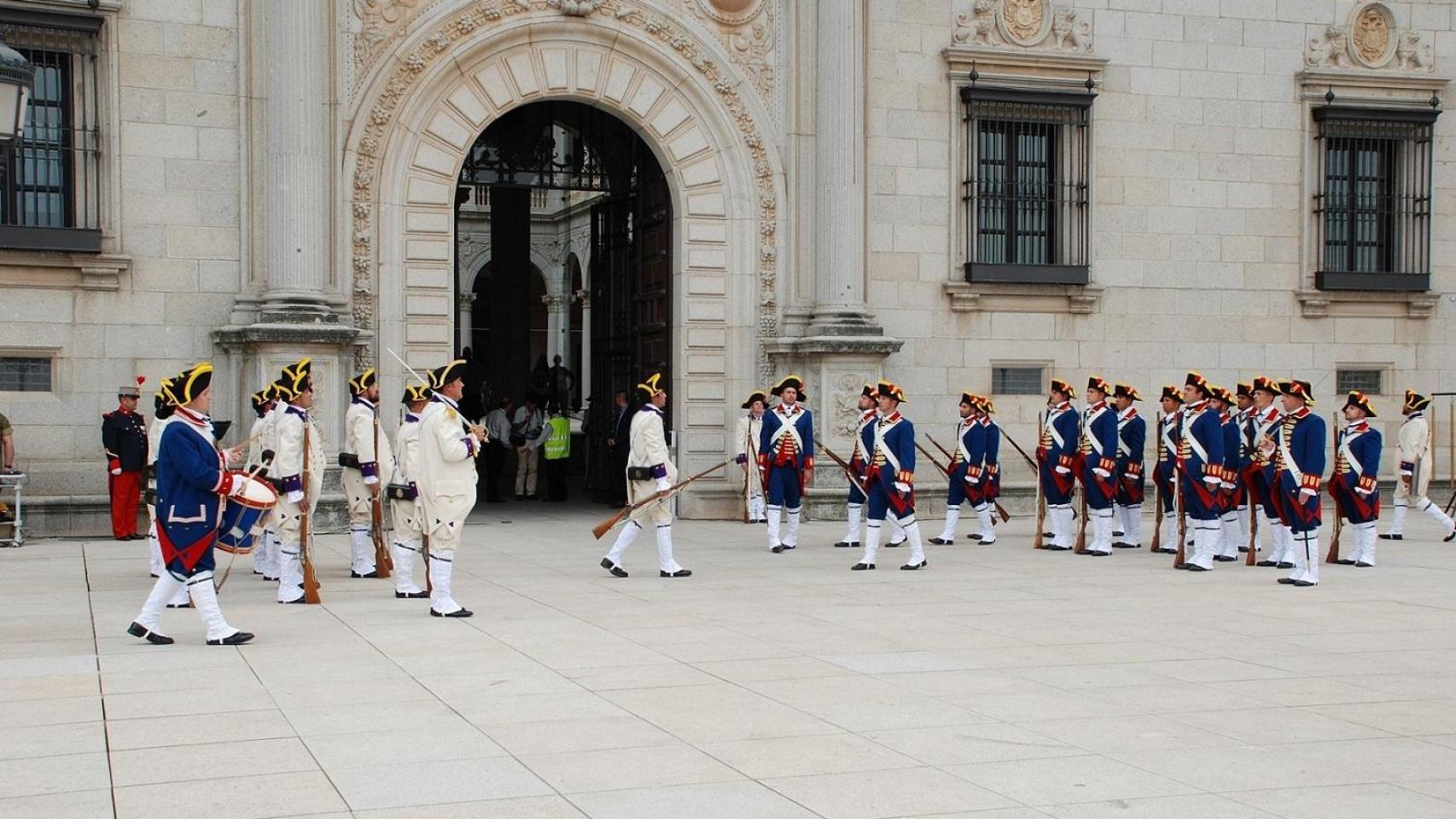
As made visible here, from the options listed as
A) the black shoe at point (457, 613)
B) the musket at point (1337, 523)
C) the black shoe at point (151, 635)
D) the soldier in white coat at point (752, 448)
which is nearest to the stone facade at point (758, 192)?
the soldier in white coat at point (752, 448)

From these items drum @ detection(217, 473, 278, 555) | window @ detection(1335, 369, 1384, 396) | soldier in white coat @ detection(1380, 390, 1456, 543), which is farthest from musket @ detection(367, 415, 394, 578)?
window @ detection(1335, 369, 1384, 396)

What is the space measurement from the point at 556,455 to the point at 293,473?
1066 centimetres

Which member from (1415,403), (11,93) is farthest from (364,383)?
(1415,403)

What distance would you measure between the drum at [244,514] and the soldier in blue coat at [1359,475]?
976 centimetres

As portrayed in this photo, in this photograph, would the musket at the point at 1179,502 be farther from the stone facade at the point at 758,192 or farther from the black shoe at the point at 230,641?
the black shoe at the point at 230,641

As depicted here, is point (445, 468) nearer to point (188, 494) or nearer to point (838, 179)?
point (188, 494)

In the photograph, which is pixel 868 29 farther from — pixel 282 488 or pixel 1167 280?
pixel 282 488

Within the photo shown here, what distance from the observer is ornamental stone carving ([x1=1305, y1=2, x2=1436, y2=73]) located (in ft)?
72.9

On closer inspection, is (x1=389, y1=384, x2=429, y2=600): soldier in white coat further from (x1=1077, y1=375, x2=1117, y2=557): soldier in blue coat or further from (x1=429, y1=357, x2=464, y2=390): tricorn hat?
(x1=1077, y1=375, x2=1117, y2=557): soldier in blue coat

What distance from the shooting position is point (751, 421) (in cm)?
1862

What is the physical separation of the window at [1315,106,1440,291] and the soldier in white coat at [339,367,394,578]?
541 inches

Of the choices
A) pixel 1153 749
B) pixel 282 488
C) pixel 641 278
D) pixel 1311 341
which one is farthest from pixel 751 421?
pixel 1153 749

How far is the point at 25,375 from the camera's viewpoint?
17281mm

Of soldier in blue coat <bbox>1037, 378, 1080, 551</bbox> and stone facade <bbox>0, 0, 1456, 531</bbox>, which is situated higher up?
stone facade <bbox>0, 0, 1456, 531</bbox>
